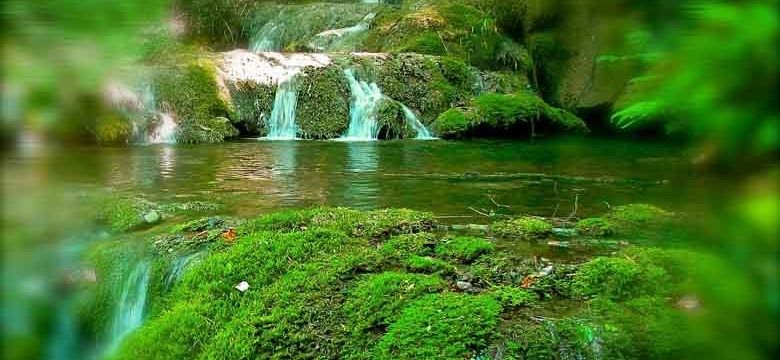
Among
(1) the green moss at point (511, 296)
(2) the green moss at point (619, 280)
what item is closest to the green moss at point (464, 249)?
(1) the green moss at point (511, 296)

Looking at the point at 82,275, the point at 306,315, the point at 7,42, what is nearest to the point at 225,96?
the point at 82,275

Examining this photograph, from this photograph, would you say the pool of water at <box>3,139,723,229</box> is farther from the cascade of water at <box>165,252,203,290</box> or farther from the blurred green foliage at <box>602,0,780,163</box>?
the blurred green foliage at <box>602,0,780,163</box>

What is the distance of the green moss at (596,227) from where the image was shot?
16.0ft

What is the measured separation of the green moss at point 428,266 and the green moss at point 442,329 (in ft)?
1.50

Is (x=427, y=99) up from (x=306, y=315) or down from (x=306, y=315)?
up

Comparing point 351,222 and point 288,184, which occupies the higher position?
point 351,222

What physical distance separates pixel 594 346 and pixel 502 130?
11.4 meters

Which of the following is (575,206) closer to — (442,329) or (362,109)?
(442,329)

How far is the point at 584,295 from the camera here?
363cm

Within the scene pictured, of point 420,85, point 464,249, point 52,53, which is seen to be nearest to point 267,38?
point 420,85

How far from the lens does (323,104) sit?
47.5ft

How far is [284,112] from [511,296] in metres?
11.9

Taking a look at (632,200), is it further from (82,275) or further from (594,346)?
(82,275)

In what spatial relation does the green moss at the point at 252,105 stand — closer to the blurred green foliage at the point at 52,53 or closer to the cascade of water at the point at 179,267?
the cascade of water at the point at 179,267
